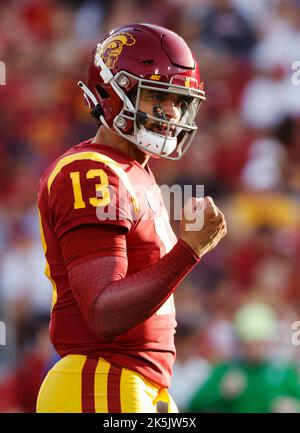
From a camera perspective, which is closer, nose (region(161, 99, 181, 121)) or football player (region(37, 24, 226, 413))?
football player (region(37, 24, 226, 413))

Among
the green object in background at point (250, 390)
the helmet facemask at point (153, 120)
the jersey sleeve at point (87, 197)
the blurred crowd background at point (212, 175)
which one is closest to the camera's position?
the jersey sleeve at point (87, 197)

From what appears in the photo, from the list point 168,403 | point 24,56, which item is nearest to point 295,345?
point 168,403

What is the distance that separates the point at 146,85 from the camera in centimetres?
322

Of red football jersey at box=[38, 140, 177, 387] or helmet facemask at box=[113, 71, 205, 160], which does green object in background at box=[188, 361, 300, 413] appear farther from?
helmet facemask at box=[113, 71, 205, 160]

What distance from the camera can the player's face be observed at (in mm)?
3229

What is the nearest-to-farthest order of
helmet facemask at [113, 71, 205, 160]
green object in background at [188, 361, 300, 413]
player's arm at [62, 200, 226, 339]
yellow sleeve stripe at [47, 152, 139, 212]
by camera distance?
player's arm at [62, 200, 226, 339] < yellow sleeve stripe at [47, 152, 139, 212] < helmet facemask at [113, 71, 205, 160] < green object in background at [188, 361, 300, 413]

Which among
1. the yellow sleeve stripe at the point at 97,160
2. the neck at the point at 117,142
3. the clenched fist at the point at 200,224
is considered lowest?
the clenched fist at the point at 200,224

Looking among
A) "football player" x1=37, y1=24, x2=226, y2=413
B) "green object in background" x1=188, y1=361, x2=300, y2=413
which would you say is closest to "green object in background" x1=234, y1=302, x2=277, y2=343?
"green object in background" x1=188, y1=361, x2=300, y2=413

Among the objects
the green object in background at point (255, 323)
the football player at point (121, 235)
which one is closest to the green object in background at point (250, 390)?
the green object in background at point (255, 323)

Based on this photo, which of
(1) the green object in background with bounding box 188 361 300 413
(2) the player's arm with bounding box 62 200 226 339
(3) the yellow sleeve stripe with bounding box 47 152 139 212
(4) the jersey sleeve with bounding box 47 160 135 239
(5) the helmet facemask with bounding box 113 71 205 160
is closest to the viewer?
(2) the player's arm with bounding box 62 200 226 339

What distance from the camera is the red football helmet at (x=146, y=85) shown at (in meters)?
3.23

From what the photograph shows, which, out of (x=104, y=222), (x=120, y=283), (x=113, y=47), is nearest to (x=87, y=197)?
(x=104, y=222)

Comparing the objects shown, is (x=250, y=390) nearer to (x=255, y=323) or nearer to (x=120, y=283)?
(x=255, y=323)

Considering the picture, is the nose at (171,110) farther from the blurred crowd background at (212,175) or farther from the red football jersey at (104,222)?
the blurred crowd background at (212,175)
